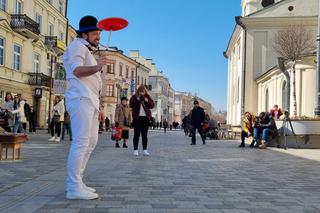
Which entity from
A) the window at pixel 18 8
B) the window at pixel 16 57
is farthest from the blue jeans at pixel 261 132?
the window at pixel 18 8

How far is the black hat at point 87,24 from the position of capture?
5699mm

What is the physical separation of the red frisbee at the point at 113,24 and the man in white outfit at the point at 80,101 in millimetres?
178

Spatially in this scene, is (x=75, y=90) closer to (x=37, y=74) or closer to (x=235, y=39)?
(x=37, y=74)

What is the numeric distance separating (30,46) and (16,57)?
2.95 metres

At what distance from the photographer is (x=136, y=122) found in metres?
12.6

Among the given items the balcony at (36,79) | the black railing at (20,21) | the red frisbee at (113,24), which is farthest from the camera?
the balcony at (36,79)

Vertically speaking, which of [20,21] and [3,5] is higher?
[3,5]

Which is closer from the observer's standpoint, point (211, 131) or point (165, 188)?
point (165, 188)

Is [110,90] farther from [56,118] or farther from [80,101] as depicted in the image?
[80,101]

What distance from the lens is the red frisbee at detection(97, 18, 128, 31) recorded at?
5855 mm

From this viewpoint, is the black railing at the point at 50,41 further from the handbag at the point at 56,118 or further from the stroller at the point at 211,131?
the handbag at the point at 56,118

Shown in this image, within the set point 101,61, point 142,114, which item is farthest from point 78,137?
point 142,114

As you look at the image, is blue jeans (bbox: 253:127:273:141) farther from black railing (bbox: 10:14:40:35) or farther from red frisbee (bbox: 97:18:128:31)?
black railing (bbox: 10:14:40:35)

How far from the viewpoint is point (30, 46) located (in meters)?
39.0
